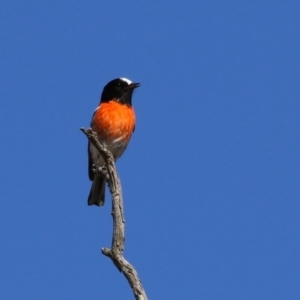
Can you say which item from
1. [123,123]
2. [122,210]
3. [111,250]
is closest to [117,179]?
[122,210]

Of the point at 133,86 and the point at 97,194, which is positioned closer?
the point at 97,194

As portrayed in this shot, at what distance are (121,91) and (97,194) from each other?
1.70 metres

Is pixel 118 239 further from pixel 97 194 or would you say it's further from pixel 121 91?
pixel 121 91

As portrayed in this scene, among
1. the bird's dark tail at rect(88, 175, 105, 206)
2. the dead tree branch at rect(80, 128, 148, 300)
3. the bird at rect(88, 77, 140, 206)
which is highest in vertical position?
the bird at rect(88, 77, 140, 206)

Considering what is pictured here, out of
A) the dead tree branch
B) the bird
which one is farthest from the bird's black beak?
the dead tree branch

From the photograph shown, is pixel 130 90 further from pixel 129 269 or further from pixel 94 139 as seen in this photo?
pixel 129 269

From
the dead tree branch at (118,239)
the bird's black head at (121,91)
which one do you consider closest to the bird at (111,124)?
the bird's black head at (121,91)

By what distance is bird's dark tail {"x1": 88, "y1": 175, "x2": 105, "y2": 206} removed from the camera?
38.2ft

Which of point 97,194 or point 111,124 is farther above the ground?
point 111,124

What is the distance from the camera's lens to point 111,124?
37.6ft

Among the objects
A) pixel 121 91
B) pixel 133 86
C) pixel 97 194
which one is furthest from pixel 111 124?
pixel 97 194

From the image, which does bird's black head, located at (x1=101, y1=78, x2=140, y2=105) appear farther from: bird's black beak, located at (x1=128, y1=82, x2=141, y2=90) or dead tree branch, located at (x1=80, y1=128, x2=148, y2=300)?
dead tree branch, located at (x1=80, y1=128, x2=148, y2=300)

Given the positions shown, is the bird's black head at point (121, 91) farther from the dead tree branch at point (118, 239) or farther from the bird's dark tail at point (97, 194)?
the dead tree branch at point (118, 239)

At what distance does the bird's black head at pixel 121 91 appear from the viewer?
12.0 metres
